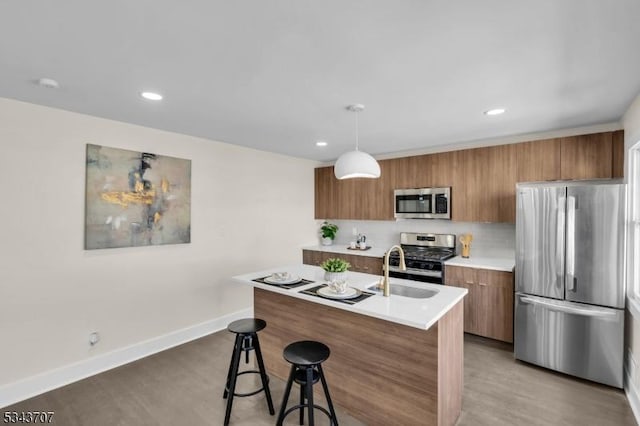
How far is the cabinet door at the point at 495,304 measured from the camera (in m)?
3.32

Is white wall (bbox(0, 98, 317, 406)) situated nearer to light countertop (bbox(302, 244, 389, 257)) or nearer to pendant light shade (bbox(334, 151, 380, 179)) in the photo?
light countertop (bbox(302, 244, 389, 257))

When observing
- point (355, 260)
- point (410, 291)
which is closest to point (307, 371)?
point (410, 291)

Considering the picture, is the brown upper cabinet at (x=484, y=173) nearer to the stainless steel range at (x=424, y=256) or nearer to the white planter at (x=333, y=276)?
the stainless steel range at (x=424, y=256)

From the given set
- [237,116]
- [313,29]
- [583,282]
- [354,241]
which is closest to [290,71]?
[313,29]

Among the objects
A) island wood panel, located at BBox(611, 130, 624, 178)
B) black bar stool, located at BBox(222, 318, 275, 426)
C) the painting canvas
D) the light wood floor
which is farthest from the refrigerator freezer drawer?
the painting canvas

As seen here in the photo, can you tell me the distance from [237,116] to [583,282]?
3.49 meters

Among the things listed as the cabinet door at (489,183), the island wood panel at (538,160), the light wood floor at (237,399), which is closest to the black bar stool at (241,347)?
the light wood floor at (237,399)

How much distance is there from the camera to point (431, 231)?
4484mm

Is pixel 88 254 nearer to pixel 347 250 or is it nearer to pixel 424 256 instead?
pixel 347 250

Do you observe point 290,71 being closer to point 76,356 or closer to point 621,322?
point 76,356

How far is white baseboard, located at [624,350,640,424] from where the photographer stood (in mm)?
2285

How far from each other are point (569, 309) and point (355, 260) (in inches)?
99.7

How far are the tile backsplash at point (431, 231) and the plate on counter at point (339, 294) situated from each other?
2510mm

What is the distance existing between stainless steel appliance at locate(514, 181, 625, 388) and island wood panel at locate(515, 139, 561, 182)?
511 millimetres
